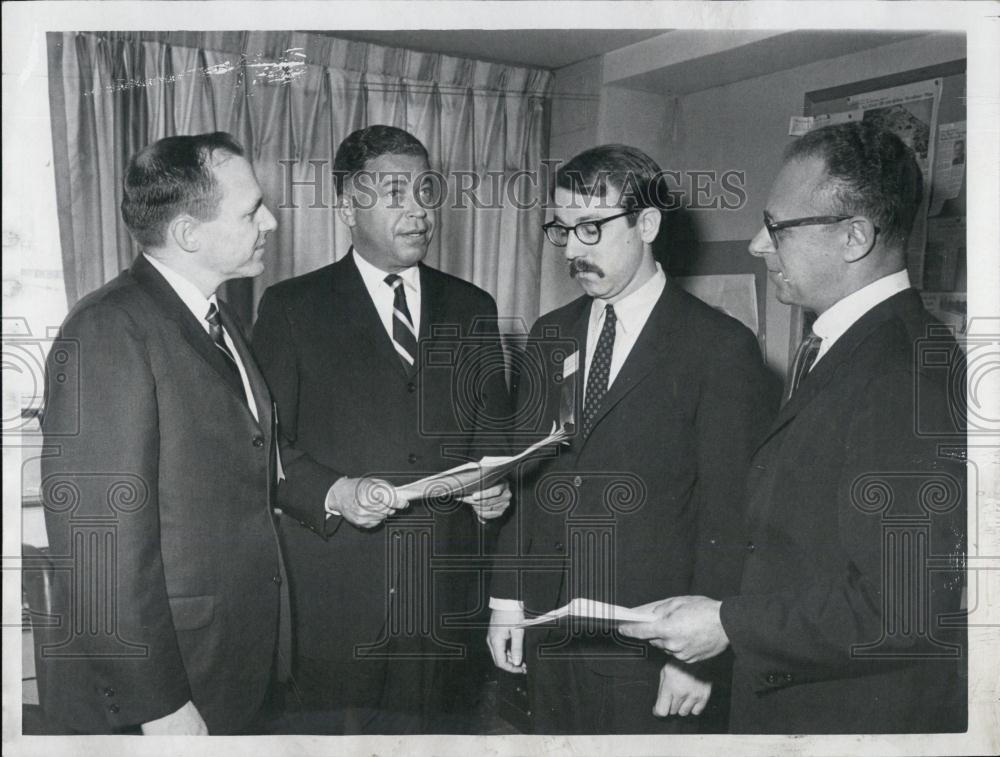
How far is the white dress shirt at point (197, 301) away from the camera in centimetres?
152

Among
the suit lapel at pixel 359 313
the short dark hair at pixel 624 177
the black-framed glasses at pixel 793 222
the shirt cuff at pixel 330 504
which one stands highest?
the short dark hair at pixel 624 177

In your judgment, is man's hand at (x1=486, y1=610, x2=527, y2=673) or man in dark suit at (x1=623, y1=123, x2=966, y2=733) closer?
man in dark suit at (x1=623, y1=123, x2=966, y2=733)

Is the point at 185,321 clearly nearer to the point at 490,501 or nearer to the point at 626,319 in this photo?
the point at 490,501

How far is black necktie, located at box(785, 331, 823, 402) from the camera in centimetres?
151

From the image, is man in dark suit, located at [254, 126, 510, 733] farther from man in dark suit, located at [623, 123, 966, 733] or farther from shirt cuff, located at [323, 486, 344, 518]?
man in dark suit, located at [623, 123, 966, 733]

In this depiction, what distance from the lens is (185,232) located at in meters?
1.54

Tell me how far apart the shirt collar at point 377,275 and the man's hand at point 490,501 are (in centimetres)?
39

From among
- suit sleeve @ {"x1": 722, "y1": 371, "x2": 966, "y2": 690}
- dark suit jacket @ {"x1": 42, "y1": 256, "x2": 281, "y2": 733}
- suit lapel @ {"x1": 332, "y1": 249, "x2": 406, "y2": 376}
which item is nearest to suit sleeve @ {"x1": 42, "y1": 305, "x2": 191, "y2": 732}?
dark suit jacket @ {"x1": 42, "y1": 256, "x2": 281, "y2": 733}

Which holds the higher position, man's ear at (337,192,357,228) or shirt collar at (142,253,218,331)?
man's ear at (337,192,357,228)

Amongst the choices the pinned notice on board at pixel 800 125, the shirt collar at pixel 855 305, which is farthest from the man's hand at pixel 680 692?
the pinned notice on board at pixel 800 125

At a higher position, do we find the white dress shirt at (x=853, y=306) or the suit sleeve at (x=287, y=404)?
the white dress shirt at (x=853, y=306)

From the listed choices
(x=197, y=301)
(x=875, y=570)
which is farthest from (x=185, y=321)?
(x=875, y=570)

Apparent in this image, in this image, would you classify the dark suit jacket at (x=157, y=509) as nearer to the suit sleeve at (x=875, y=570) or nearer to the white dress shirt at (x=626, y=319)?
the white dress shirt at (x=626, y=319)

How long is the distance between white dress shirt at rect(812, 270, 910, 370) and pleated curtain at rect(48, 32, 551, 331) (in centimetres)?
52
